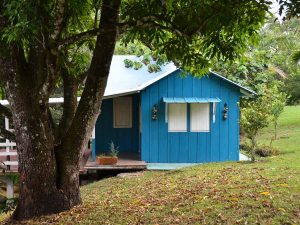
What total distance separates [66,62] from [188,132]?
26.4 ft

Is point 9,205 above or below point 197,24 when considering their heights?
below

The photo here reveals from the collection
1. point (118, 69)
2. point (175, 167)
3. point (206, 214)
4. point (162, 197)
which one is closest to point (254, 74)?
point (118, 69)

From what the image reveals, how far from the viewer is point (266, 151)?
1628 centimetres

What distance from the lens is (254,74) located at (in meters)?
22.0

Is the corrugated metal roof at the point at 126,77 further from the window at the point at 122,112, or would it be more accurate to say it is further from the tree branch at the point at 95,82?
the tree branch at the point at 95,82

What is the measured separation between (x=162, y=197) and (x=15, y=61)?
3.53 meters

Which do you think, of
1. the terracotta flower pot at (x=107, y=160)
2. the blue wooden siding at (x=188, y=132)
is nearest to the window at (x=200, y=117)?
the blue wooden siding at (x=188, y=132)

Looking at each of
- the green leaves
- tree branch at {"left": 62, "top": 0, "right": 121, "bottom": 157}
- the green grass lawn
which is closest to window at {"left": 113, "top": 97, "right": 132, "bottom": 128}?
the green grass lawn

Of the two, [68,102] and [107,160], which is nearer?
[68,102]

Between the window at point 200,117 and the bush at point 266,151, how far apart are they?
9.26ft

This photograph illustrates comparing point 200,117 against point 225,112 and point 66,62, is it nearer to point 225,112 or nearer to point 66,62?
point 225,112

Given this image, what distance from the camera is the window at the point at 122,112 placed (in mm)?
16344

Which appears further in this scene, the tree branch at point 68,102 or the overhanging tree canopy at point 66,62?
the tree branch at point 68,102

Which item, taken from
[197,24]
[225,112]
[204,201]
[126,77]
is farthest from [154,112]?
[197,24]
